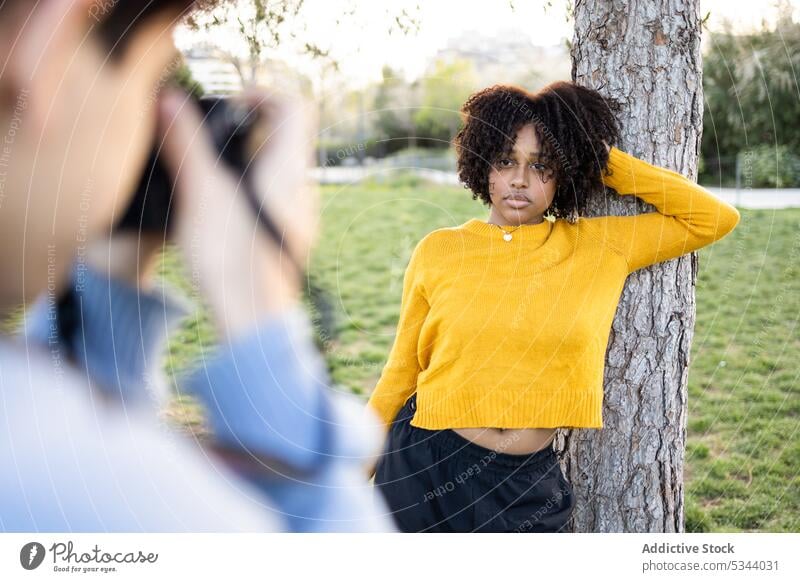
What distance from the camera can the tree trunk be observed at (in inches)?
55.2

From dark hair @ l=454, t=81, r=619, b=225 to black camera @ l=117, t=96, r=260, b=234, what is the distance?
0.48 metres

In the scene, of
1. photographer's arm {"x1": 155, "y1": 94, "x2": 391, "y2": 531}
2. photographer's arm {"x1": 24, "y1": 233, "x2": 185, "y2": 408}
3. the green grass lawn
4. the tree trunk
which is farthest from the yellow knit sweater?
photographer's arm {"x1": 24, "y1": 233, "x2": 185, "y2": 408}

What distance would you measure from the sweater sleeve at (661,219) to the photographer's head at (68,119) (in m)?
0.90

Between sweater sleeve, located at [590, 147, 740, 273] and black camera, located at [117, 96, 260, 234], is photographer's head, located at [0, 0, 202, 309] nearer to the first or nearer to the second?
black camera, located at [117, 96, 260, 234]

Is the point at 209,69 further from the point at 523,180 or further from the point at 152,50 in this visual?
the point at 523,180

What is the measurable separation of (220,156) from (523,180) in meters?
0.66

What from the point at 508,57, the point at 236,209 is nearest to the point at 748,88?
the point at 508,57

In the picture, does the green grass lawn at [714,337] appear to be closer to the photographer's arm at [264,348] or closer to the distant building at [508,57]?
the photographer's arm at [264,348]

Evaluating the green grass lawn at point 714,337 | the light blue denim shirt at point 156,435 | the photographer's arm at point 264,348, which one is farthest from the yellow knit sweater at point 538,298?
the green grass lawn at point 714,337

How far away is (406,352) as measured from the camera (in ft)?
4.50

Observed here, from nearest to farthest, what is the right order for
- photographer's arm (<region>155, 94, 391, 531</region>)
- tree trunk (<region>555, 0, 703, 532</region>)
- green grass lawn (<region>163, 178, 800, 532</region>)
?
tree trunk (<region>555, 0, 703, 532</region>) → photographer's arm (<region>155, 94, 391, 531</region>) → green grass lawn (<region>163, 178, 800, 532</region>)

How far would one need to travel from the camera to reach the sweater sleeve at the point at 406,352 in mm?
1349
